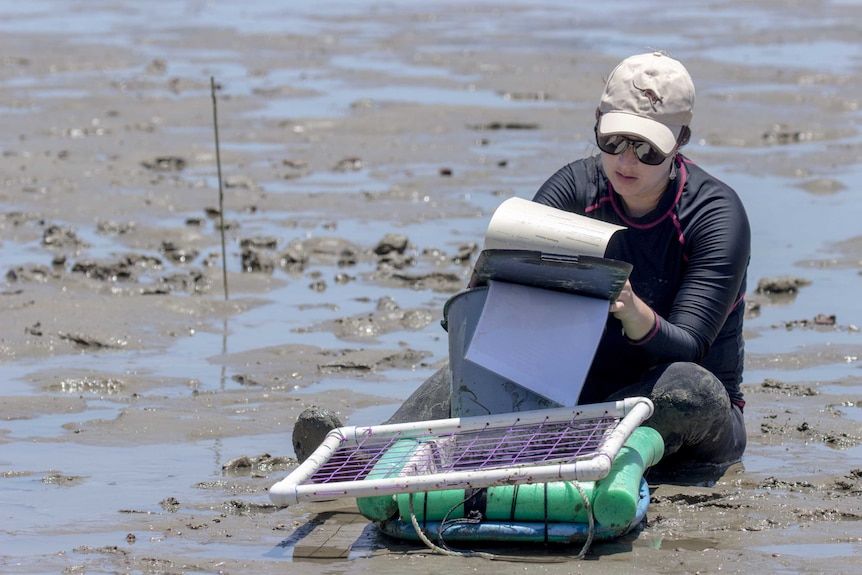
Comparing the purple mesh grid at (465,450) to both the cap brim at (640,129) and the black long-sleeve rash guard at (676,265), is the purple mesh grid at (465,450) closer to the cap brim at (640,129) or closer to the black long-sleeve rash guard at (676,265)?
the black long-sleeve rash guard at (676,265)

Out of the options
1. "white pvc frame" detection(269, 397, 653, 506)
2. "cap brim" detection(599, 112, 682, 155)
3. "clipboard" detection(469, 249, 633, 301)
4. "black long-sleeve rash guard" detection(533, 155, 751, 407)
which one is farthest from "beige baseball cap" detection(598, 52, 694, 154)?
"white pvc frame" detection(269, 397, 653, 506)

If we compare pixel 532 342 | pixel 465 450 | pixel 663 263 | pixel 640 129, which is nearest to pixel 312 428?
pixel 465 450

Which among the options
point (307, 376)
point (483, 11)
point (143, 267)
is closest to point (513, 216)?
point (307, 376)

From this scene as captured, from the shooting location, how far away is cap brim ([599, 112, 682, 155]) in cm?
427

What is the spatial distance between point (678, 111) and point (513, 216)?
1.92ft

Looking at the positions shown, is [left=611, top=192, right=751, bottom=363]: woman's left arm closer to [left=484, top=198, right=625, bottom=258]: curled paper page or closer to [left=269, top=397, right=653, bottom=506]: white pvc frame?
[left=269, top=397, right=653, bottom=506]: white pvc frame

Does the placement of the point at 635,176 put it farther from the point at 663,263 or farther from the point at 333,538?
the point at 333,538

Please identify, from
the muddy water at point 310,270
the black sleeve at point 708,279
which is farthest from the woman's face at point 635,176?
the muddy water at point 310,270

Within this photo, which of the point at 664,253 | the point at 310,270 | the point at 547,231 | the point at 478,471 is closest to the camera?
the point at 478,471

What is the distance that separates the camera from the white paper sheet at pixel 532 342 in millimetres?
4254

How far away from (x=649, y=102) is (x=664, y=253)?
18.4 inches

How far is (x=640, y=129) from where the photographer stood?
14.0 feet

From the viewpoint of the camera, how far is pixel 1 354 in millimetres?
6383

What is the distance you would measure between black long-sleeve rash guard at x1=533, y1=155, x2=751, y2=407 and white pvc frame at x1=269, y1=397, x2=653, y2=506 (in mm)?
245
